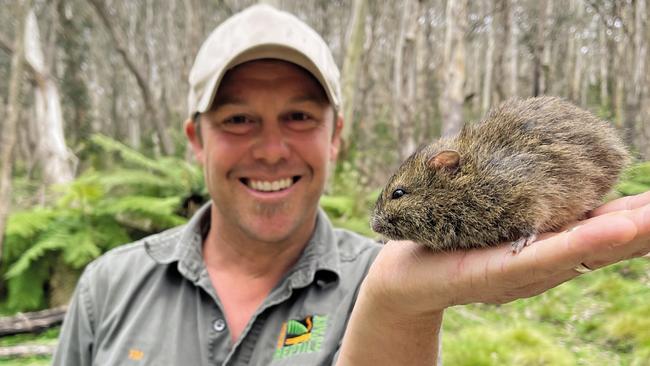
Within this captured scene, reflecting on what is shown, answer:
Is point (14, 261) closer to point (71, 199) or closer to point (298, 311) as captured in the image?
point (71, 199)

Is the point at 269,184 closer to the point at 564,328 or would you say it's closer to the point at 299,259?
the point at 299,259

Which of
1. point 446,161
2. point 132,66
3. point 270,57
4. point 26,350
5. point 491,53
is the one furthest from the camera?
point 491,53

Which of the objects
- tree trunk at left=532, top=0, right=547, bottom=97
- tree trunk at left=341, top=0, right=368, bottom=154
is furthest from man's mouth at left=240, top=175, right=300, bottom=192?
tree trunk at left=341, top=0, right=368, bottom=154

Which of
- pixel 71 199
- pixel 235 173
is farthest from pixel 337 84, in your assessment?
pixel 71 199

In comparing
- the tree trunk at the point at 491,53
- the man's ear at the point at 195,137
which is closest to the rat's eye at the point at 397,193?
the man's ear at the point at 195,137

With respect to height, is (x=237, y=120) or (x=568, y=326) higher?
(x=237, y=120)

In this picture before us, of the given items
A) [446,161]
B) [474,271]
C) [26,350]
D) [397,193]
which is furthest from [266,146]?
[26,350]

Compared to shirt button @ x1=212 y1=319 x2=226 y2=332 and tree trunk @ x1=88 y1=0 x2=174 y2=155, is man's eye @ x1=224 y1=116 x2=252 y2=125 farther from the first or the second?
tree trunk @ x1=88 y1=0 x2=174 y2=155

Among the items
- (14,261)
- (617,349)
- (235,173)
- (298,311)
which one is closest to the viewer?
(298,311)

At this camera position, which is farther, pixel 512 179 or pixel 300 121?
pixel 300 121
